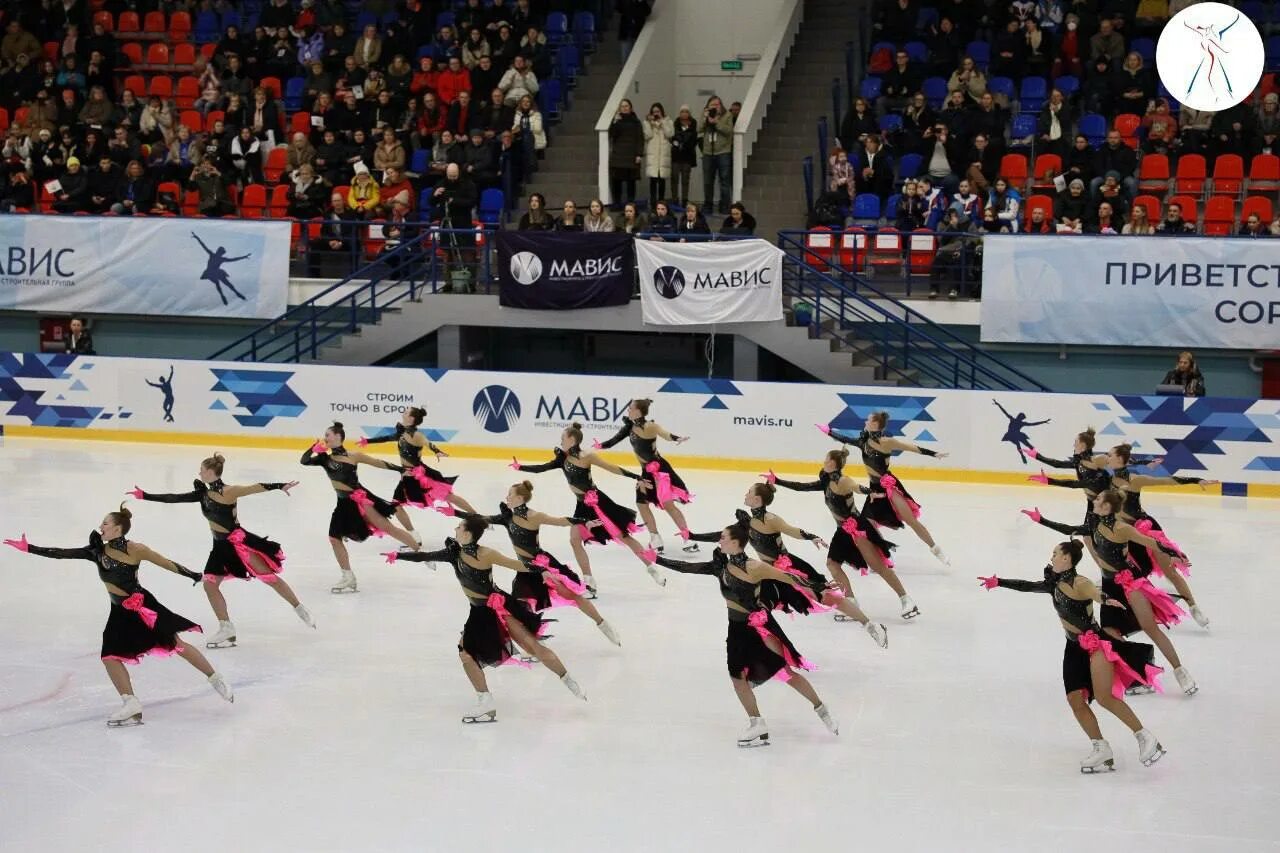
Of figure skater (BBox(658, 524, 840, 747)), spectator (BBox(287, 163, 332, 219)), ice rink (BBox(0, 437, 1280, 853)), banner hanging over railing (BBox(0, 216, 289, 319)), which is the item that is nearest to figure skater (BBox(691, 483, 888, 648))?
figure skater (BBox(658, 524, 840, 747))

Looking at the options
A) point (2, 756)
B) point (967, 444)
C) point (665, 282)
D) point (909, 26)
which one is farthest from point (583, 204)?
point (2, 756)

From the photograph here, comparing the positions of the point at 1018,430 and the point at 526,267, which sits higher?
the point at 526,267

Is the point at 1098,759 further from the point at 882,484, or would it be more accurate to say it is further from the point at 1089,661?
the point at 882,484

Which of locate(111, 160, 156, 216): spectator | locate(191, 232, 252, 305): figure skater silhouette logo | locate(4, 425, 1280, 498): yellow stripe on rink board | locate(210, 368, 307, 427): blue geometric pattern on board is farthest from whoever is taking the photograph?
locate(111, 160, 156, 216): spectator

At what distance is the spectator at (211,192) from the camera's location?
76.9ft

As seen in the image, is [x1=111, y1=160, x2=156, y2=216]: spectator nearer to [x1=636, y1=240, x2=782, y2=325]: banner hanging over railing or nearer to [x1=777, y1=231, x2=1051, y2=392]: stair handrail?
[x1=636, y1=240, x2=782, y2=325]: banner hanging over railing

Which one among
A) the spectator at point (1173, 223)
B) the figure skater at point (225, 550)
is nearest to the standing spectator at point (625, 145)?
the spectator at point (1173, 223)

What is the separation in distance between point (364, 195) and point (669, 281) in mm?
5023

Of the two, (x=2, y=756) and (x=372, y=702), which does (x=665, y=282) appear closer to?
(x=372, y=702)

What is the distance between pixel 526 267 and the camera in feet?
69.1

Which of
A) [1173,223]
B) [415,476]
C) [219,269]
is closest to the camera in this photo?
[415,476]

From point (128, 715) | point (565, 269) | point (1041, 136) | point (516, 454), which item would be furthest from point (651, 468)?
point (1041, 136)

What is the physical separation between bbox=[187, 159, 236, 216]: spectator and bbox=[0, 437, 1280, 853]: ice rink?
895 cm

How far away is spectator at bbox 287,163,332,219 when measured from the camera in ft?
76.0
